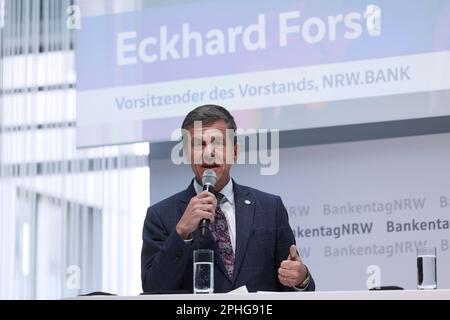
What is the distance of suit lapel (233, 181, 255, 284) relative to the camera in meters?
3.39

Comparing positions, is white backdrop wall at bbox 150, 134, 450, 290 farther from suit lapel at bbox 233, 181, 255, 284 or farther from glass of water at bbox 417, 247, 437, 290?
glass of water at bbox 417, 247, 437, 290

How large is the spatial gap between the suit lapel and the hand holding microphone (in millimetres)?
214

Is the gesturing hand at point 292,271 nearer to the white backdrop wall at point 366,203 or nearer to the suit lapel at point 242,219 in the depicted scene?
the suit lapel at point 242,219

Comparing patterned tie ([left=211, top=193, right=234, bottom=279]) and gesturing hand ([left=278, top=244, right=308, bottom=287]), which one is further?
patterned tie ([left=211, top=193, right=234, bottom=279])

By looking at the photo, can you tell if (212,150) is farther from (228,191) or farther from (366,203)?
(366,203)

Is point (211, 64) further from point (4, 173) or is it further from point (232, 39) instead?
point (4, 173)

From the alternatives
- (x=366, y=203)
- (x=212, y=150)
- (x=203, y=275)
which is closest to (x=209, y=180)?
(x=212, y=150)

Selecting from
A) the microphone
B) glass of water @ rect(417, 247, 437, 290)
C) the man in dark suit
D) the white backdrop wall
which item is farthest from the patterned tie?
the white backdrop wall

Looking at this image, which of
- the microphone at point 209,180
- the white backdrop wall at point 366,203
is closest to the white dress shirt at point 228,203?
the microphone at point 209,180

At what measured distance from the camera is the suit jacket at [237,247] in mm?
3262

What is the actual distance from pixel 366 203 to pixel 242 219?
131cm

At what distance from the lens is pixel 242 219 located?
3514mm

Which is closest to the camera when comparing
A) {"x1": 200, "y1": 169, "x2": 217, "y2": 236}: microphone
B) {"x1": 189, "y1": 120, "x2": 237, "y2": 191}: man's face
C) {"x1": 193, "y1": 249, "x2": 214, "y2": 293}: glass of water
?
{"x1": 193, "y1": 249, "x2": 214, "y2": 293}: glass of water
